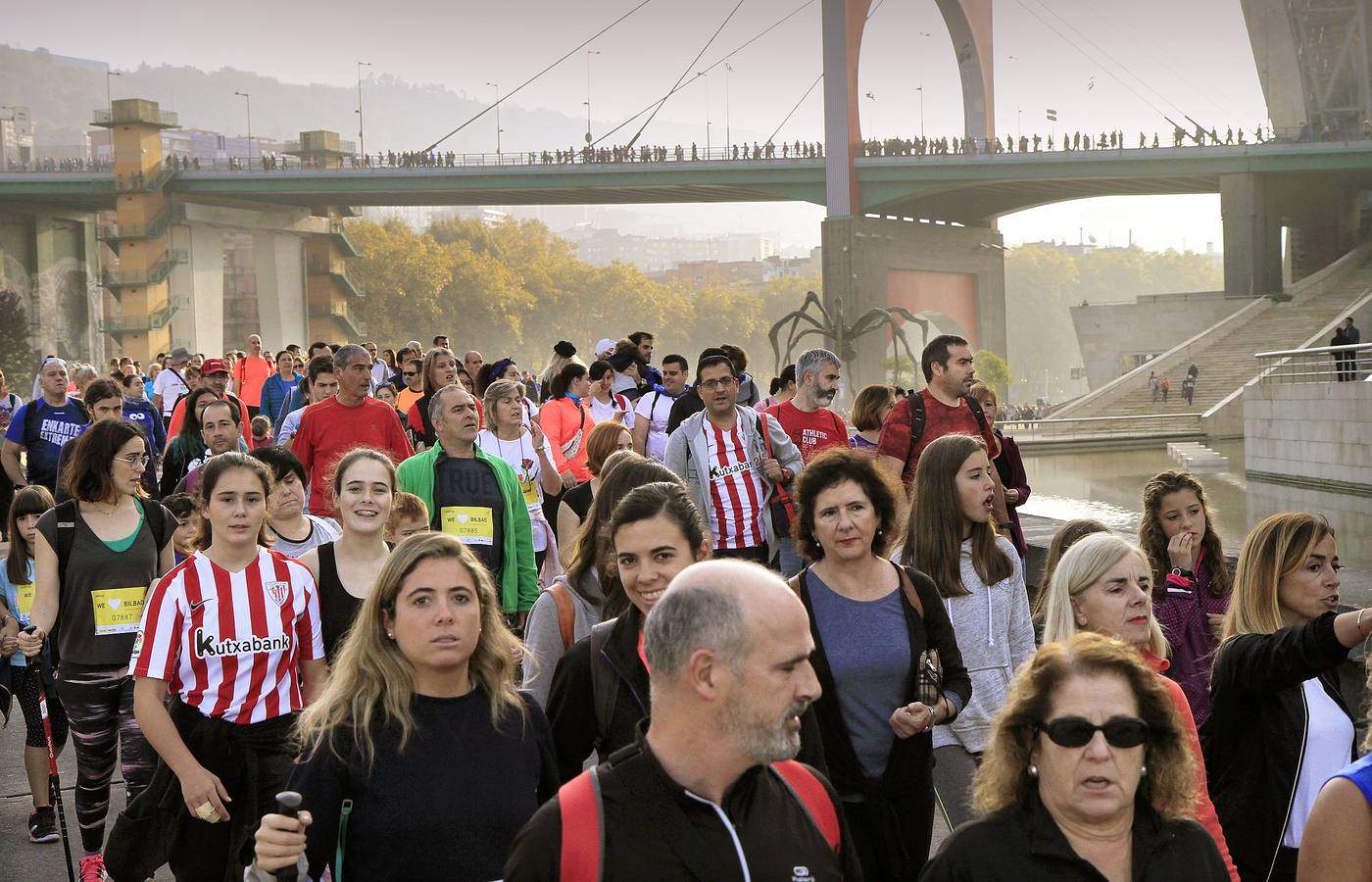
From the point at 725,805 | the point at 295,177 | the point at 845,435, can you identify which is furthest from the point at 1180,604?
the point at 295,177

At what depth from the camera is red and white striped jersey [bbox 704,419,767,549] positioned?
725cm

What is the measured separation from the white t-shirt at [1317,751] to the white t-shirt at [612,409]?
6.81 m

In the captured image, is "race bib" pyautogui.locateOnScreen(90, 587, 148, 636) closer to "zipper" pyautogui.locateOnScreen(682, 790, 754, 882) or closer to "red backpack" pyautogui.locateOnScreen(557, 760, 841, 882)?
"red backpack" pyautogui.locateOnScreen(557, 760, 841, 882)

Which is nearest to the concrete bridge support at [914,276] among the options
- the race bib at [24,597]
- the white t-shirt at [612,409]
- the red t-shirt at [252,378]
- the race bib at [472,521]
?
the red t-shirt at [252,378]

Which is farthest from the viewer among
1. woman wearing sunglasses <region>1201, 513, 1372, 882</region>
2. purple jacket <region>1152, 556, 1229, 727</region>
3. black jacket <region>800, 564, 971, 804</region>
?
purple jacket <region>1152, 556, 1229, 727</region>

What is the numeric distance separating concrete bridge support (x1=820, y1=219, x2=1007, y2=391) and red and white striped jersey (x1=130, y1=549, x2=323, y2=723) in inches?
2082

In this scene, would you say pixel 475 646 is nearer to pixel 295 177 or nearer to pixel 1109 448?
pixel 1109 448

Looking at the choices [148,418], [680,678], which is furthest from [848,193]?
Result: [680,678]

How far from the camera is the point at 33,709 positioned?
6.09 metres

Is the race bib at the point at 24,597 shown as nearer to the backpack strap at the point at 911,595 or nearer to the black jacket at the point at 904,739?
the black jacket at the point at 904,739

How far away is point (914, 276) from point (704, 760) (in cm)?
6551

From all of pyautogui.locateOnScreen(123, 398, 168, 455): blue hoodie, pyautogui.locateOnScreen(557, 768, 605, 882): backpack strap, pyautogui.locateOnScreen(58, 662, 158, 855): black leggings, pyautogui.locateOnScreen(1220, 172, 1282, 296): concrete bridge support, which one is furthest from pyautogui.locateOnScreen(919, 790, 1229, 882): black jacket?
pyautogui.locateOnScreen(1220, 172, 1282, 296): concrete bridge support

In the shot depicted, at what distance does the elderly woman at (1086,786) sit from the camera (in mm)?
2609

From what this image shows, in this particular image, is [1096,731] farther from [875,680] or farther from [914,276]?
[914,276]
